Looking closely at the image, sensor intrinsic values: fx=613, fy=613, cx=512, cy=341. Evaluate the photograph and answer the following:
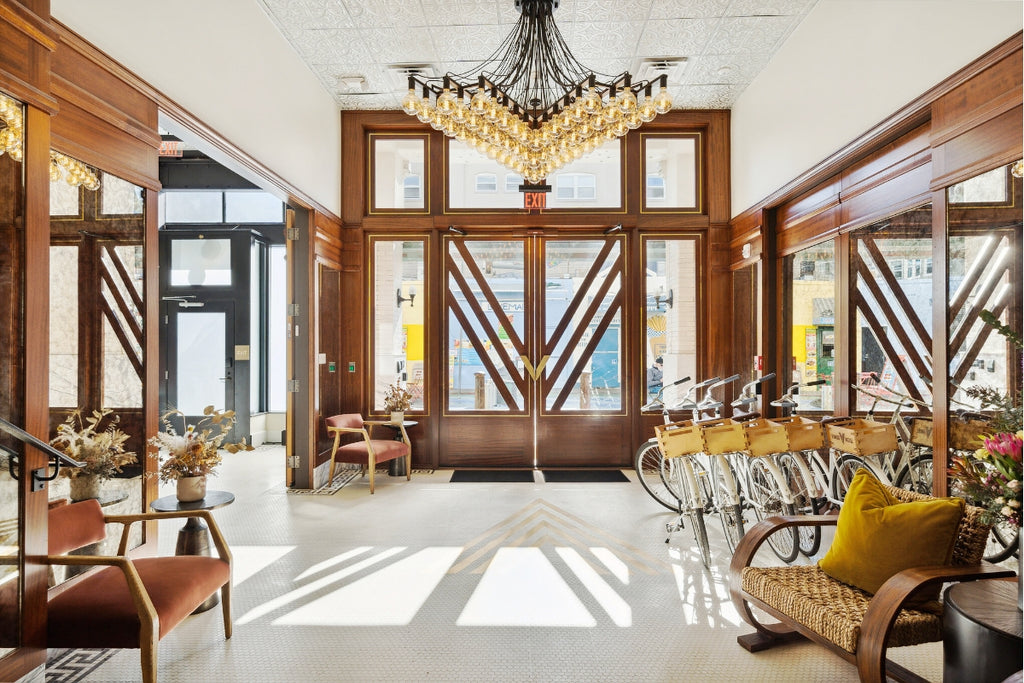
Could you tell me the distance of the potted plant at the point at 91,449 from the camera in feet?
9.34

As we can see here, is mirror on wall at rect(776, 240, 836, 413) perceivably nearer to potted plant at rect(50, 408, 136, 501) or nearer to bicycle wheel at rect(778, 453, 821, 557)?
bicycle wheel at rect(778, 453, 821, 557)

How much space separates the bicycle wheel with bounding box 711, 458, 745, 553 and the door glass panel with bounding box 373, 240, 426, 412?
148 inches

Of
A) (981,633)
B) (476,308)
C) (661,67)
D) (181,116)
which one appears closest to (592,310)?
(476,308)

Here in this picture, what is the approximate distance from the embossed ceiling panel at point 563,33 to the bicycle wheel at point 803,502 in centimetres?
339

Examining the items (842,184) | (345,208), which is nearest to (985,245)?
(842,184)

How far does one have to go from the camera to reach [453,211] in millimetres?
6977

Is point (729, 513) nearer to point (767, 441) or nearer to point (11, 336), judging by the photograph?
point (767, 441)

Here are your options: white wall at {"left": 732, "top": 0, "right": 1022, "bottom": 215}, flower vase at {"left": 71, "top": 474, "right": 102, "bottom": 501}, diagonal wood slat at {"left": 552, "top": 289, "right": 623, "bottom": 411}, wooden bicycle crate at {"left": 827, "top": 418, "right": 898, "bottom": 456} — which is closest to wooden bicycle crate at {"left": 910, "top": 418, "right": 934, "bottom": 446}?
wooden bicycle crate at {"left": 827, "top": 418, "right": 898, "bottom": 456}

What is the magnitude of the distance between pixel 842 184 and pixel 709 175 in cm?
231

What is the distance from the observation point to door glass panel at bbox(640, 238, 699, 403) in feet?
22.9

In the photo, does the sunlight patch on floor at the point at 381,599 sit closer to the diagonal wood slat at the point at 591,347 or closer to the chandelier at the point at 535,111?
the chandelier at the point at 535,111

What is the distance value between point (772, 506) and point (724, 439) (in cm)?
73

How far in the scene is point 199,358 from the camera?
8.91 metres

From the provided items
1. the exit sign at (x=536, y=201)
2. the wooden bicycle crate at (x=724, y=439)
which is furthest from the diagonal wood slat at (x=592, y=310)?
the wooden bicycle crate at (x=724, y=439)
